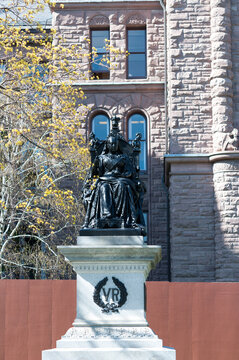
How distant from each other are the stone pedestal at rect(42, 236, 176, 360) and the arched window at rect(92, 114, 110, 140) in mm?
13967

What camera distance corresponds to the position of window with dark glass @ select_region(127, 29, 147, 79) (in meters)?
24.6

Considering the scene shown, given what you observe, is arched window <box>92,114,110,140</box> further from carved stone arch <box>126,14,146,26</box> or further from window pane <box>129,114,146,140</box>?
carved stone arch <box>126,14,146,26</box>

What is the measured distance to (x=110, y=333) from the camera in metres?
9.86

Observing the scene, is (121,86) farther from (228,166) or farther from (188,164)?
(228,166)

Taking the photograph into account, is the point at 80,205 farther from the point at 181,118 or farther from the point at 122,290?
the point at 122,290

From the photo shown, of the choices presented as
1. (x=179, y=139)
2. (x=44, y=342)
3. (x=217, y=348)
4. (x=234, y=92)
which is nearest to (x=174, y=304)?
(x=217, y=348)

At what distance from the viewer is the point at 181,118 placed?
21.1 meters

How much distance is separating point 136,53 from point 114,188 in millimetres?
14847

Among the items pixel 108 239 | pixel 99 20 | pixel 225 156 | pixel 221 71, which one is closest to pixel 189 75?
pixel 221 71

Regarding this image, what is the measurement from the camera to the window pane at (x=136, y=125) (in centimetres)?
2391

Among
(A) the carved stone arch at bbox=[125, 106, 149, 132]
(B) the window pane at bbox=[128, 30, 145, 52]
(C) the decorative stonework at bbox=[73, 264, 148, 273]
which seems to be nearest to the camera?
(C) the decorative stonework at bbox=[73, 264, 148, 273]

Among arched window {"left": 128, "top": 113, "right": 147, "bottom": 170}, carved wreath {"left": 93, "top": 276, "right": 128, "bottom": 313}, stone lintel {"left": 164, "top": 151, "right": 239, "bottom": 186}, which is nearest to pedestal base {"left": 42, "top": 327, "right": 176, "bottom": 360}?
carved wreath {"left": 93, "top": 276, "right": 128, "bottom": 313}

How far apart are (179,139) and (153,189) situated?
300 centimetres

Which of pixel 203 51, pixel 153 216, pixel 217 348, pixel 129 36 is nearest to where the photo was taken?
pixel 217 348
